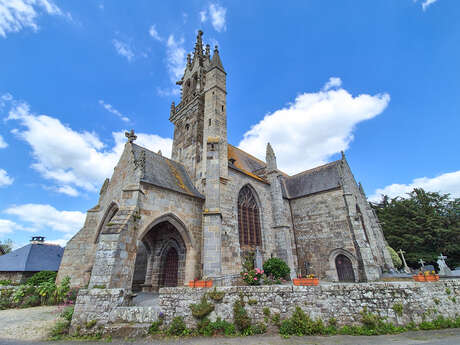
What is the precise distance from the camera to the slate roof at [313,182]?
16297 mm

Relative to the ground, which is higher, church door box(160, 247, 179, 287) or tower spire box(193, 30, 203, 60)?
tower spire box(193, 30, 203, 60)

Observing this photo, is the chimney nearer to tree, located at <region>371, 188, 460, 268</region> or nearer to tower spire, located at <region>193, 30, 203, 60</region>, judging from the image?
A: tower spire, located at <region>193, 30, 203, 60</region>

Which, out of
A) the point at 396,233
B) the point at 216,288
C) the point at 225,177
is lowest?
the point at 216,288

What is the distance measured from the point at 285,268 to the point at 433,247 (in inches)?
783

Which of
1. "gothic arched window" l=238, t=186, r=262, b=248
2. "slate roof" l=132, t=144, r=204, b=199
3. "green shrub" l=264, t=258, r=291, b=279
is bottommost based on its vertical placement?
"green shrub" l=264, t=258, r=291, b=279

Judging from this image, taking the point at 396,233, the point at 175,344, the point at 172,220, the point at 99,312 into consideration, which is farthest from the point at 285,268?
the point at 396,233

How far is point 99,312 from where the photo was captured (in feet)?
20.6

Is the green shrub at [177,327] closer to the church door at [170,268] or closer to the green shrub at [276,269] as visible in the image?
the church door at [170,268]

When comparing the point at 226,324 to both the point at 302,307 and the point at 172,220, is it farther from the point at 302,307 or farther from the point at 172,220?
the point at 172,220

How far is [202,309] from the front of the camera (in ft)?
19.6

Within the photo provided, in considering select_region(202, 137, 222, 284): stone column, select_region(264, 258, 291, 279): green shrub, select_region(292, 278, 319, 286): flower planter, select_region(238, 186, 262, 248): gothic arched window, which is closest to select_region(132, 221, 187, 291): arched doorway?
select_region(202, 137, 222, 284): stone column

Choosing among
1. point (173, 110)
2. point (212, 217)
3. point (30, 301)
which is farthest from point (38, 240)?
point (212, 217)

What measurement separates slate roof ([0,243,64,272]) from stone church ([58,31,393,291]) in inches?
298

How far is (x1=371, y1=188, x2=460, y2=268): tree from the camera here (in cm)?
2014
